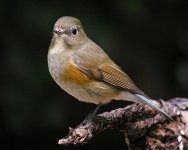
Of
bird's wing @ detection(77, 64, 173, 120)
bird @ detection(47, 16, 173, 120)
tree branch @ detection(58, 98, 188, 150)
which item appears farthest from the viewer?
bird's wing @ detection(77, 64, 173, 120)

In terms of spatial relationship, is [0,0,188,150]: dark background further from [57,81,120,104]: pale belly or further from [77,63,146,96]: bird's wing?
[57,81,120,104]: pale belly

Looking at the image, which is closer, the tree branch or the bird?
the tree branch

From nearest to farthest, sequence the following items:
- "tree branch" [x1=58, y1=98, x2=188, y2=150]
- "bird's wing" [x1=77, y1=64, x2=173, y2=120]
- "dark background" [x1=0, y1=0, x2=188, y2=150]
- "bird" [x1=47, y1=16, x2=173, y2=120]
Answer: "tree branch" [x1=58, y1=98, x2=188, y2=150] < "bird" [x1=47, y1=16, x2=173, y2=120] < "bird's wing" [x1=77, y1=64, x2=173, y2=120] < "dark background" [x1=0, y1=0, x2=188, y2=150]

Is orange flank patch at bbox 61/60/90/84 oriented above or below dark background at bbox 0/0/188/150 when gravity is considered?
above

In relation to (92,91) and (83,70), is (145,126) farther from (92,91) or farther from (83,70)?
(83,70)

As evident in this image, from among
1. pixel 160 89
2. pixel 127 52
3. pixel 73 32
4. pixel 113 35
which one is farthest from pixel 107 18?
pixel 73 32

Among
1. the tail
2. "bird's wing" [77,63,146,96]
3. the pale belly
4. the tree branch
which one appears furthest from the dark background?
the tree branch

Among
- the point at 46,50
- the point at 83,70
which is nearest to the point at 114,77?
the point at 83,70

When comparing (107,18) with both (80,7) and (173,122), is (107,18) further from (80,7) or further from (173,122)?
(173,122)
